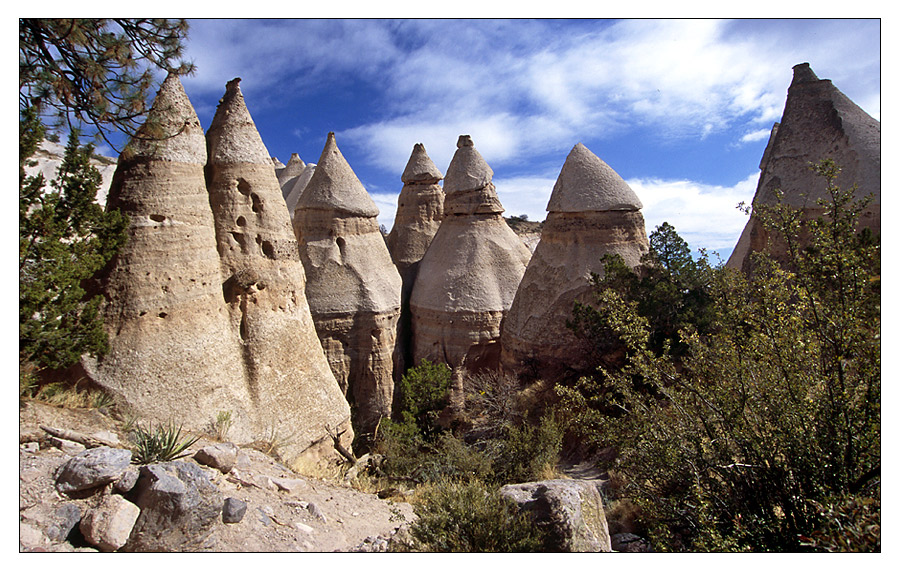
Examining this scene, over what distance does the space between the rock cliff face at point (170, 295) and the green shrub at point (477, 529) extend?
11.2 feet

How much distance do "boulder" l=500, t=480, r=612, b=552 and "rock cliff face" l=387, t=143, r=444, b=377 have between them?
37.6ft

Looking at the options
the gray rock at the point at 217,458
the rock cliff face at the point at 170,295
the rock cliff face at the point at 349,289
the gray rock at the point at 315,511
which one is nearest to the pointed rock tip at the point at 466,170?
the rock cliff face at the point at 349,289

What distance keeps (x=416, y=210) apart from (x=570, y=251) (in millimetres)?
6288

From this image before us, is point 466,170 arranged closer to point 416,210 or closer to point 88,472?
point 416,210

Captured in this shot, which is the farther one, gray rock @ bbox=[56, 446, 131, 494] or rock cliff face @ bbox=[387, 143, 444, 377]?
rock cliff face @ bbox=[387, 143, 444, 377]

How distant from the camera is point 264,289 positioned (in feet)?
25.1

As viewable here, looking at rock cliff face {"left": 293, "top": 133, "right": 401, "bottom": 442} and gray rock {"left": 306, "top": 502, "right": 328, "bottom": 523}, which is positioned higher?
rock cliff face {"left": 293, "top": 133, "right": 401, "bottom": 442}

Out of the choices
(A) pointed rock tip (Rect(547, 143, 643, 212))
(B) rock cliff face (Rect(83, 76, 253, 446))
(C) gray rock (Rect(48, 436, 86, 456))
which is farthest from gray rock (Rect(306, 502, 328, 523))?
(A) pointed rock tip (Rect(547, 143, 643, 212))

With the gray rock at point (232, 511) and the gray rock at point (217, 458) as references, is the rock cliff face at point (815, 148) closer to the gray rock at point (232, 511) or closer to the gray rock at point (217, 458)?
the gray rock at point (217, 458)

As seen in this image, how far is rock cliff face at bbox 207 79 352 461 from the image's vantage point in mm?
7234

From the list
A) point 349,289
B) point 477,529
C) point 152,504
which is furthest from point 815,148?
point 152,504

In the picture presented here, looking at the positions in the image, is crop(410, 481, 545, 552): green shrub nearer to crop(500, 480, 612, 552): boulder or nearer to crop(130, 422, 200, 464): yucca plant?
crop(500, 480, 612, 552): boulder

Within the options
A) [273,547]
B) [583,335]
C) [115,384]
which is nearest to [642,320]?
[273,547]

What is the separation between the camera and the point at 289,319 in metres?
→ 7.91
